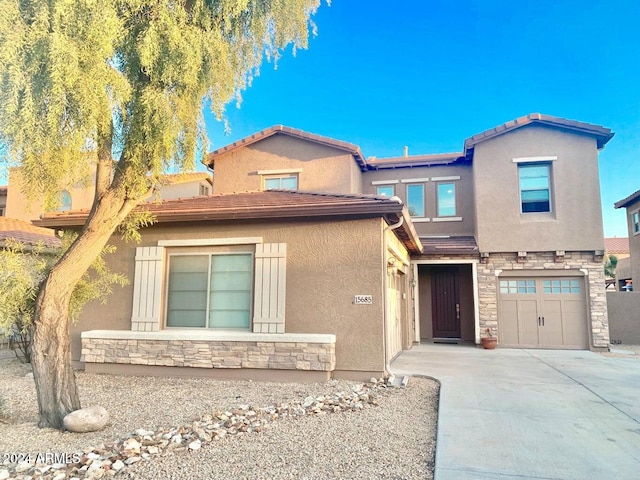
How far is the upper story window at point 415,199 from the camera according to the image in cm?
1448

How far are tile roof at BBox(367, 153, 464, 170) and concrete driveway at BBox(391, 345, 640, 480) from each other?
7135 mm

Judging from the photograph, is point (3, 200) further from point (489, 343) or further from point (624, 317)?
point (624, 317)

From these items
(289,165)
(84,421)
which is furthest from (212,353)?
(289,165)

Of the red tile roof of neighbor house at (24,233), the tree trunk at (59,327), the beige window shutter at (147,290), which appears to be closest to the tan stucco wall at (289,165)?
the red tile roof of neighbor house at (24,233)

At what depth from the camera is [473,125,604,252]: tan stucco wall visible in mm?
12320

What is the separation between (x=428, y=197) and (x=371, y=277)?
789 centimetres

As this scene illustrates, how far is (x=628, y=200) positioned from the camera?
17.6 meters

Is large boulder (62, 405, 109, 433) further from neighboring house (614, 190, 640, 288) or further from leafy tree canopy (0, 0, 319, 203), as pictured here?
neighboring house (614, 190, 640, 288)

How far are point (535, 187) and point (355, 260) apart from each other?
27.0 feet

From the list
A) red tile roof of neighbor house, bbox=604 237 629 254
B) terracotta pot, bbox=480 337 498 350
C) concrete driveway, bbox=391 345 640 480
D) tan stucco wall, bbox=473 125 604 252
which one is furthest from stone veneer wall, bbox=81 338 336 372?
red tile roof of neighbor house, bbox=604 237 629 254

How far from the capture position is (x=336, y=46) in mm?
14094

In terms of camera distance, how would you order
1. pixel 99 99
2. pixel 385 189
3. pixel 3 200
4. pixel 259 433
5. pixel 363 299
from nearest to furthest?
1. pixel 259 433
2. pixel 99 99
3. pixel 363 299
4. pixel 385 189
5. pixel 3 200

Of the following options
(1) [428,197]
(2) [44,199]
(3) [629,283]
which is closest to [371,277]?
(2) [44,199]

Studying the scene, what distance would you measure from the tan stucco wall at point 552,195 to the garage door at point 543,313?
1139 millimetres
